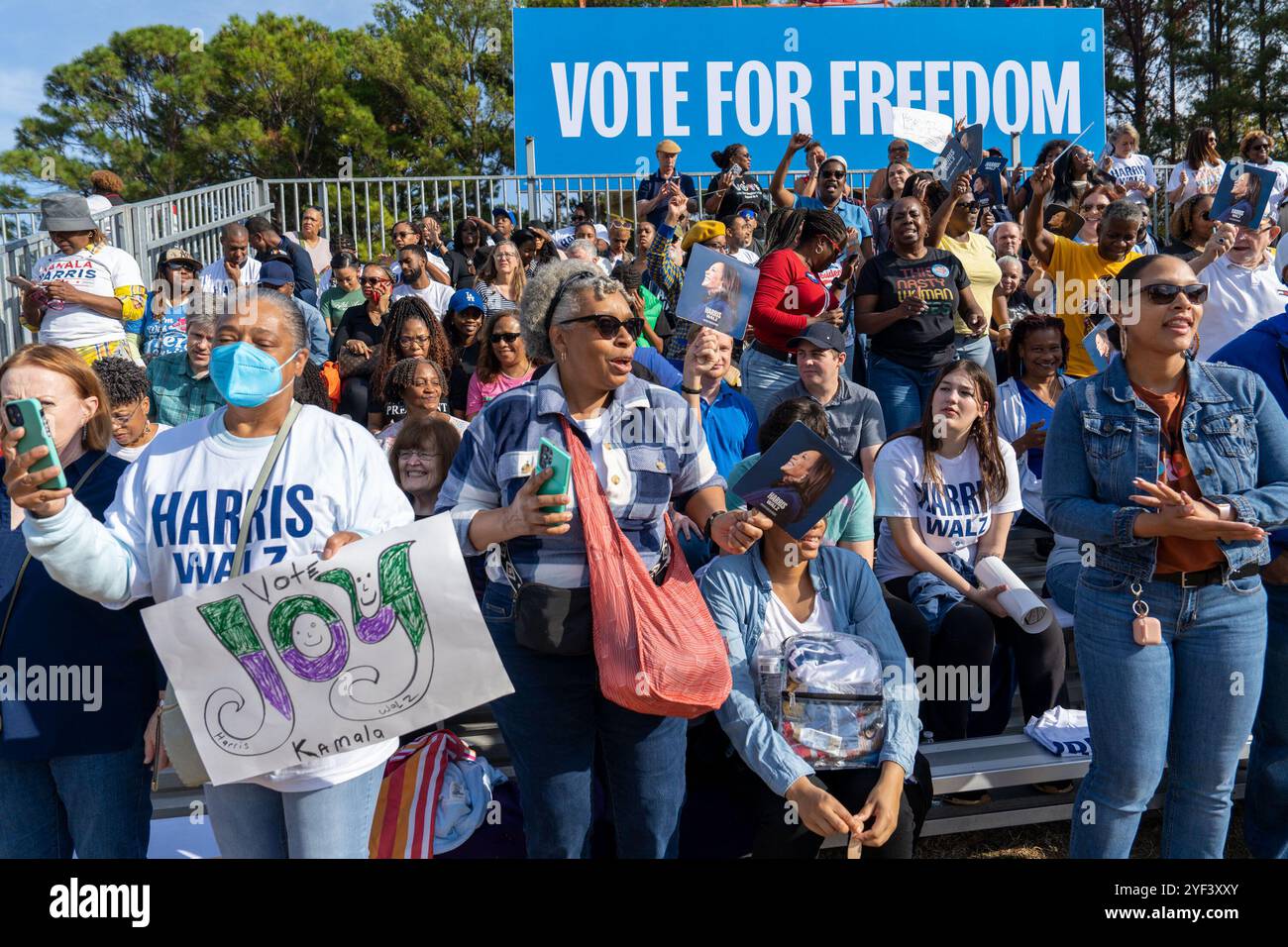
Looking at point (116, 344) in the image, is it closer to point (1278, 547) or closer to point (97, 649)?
point (97, 649)

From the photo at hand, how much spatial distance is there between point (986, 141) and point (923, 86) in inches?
49.5

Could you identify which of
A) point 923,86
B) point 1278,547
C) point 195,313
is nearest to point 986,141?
point 923,86

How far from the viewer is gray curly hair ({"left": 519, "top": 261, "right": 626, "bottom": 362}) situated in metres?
3.18

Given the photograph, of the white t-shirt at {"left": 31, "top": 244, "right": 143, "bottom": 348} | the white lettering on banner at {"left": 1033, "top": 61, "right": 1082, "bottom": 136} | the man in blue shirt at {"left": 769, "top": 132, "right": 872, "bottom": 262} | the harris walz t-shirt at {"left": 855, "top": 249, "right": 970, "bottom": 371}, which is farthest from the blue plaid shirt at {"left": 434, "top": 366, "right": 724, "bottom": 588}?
the white lettering on banner at {"left": 1033, "top": 61, "right": 1082, "bottom": 136}

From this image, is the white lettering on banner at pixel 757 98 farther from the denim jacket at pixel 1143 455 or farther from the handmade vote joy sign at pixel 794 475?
the handmade vote joy sign at pixel 794 475

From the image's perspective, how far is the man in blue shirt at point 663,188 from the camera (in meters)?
10.8

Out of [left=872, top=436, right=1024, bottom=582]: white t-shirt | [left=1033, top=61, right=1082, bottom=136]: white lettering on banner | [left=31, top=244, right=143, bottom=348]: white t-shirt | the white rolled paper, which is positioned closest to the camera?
the white rolled paper

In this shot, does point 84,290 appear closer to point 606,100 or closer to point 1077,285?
point 1077,285

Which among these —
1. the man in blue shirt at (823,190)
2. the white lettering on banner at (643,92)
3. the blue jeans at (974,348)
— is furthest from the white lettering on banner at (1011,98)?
the blue jeans at (974,348)

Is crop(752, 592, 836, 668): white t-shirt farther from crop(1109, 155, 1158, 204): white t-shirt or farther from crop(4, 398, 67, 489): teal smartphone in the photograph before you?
crop(1109, 155, 1158, 204): white t-shirt

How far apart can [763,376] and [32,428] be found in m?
4.15

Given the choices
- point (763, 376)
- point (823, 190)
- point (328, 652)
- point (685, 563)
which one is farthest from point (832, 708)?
point (823, 190)

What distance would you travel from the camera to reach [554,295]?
3.25 m

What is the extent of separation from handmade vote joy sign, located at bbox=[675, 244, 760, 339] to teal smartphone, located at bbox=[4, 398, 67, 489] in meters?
2.95
